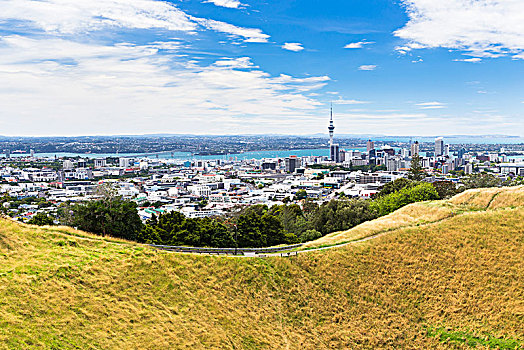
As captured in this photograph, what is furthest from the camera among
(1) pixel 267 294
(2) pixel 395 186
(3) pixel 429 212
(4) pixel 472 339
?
(2) pixel 395 186

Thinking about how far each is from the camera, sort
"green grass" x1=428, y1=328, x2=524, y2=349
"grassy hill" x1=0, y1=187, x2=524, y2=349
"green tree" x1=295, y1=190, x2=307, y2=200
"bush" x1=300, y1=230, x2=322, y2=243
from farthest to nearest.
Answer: "green tree" x1=295, y1=190, x2=307, y2=200 < "bush" x1=300, y1=230, x2=322, y2=243 < "green grass" x1=428, y1=328, x2=524, y2=349 < "grassy hill" x1=0, y1=187, x2=524, y2=349

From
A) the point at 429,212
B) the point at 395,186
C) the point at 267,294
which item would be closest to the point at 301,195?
the point at 395,186

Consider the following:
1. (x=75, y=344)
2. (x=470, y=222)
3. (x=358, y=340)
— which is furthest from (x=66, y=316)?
(x=470, y=222)

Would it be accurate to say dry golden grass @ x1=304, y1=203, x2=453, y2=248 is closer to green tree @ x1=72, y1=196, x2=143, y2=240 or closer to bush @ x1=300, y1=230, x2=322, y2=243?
bush @ x1=300, y1=230, x2=322, y2=243

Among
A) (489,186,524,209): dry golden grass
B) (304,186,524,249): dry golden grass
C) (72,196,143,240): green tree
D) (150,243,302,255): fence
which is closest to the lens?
(150,243,302,255): fence

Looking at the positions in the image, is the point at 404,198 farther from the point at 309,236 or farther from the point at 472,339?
the point at 472,339

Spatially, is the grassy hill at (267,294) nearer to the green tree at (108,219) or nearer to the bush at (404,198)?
the green tree at (108,219)

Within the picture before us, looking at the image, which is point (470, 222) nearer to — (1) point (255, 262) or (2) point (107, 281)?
(1) point (255, 262)

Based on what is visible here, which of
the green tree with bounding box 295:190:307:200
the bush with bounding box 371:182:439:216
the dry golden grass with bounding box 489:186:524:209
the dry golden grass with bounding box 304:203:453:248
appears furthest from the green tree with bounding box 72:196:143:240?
the green tree with bounding box 295:190:307:200

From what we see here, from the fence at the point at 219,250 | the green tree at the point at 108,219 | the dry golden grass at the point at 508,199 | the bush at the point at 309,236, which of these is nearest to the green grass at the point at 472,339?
the fence at the point at 219,250
